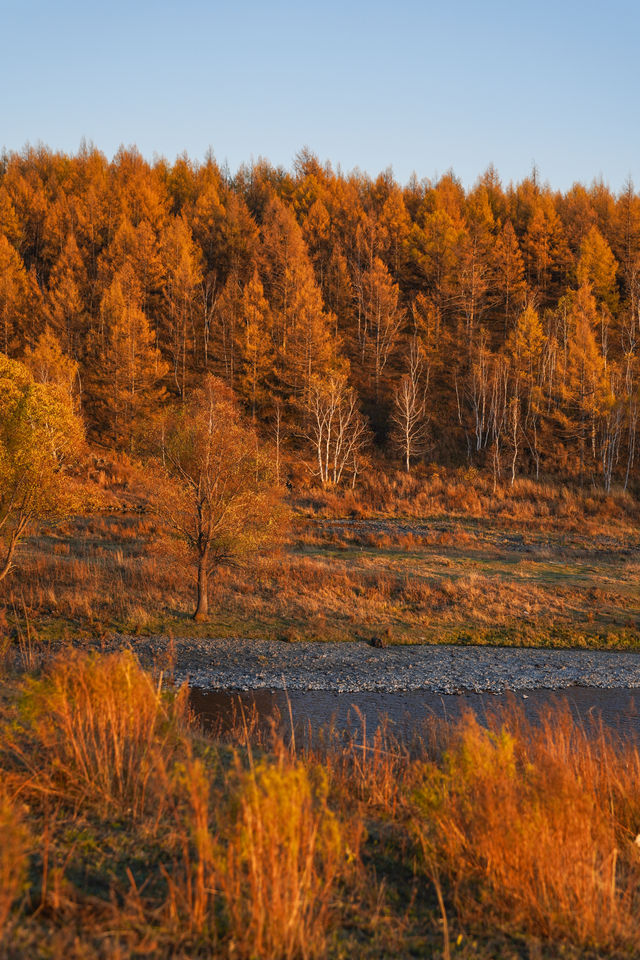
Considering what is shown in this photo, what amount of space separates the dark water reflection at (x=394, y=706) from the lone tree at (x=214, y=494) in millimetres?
5321

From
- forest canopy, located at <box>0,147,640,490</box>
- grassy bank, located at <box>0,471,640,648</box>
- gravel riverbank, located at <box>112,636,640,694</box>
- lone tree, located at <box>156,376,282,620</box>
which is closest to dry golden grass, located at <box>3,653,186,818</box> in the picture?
gravel riverbank, located at <box>112,636,640,694</box>

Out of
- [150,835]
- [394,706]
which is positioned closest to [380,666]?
[394,706]

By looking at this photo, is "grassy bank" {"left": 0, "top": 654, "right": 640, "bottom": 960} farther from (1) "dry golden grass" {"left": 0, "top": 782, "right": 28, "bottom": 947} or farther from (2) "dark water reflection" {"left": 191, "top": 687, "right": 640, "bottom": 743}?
(2) "dark water reflection" {"left": 191, "top": 687, "right": 640, "bottom": 743}

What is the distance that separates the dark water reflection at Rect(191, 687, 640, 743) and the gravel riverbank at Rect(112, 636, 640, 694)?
46 cm

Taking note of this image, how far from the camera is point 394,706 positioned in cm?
1550

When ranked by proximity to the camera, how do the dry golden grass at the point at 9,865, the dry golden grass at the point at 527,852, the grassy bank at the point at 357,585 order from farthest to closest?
the grassy bank at the point at 357,585 → the dry golden grass at the point at 527,852 → the dry golden grass at the point at 9,865

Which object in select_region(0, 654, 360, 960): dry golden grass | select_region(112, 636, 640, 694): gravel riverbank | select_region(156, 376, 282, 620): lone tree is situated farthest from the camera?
select_region(156, 376, 282, 620): lone tree

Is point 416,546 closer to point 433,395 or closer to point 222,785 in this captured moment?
point 222,785

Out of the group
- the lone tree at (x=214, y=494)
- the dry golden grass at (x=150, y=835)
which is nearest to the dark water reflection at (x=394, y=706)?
the lone tree at (x=214, y=494)

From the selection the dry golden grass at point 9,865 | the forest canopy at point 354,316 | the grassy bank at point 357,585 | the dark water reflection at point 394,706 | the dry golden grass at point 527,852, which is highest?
the forest canopy at point 354,316

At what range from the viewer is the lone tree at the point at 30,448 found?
18656 millimetres

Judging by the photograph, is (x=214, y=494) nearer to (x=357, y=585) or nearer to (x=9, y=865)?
(x=357, y=585)

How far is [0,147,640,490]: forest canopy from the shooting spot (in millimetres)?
53312

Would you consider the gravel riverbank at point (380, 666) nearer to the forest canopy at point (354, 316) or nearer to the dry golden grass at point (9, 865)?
the dry golden grass at point (9, 865)
